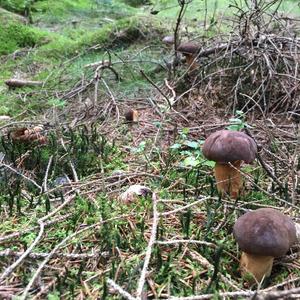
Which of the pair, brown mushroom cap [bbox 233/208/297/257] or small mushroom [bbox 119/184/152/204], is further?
small mushroom [bbox 119/184/152/204]

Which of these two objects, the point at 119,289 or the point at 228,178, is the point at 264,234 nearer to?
the point at 119,289

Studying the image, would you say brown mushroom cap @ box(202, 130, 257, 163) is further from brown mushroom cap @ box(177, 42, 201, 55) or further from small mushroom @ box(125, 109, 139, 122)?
brown mushroom cap @ box(177, 42, 201, 55)

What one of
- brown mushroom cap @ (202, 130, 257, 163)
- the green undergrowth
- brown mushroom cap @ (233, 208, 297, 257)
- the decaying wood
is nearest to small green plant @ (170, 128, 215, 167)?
brown mushroom cap @ (202, 130, 257, 163)

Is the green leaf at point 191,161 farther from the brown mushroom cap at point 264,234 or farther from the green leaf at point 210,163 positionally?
the brown mushroom cap at point 264,234

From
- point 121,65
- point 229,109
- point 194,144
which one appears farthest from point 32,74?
point 194,144

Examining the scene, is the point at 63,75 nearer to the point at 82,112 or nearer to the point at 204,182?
the point at 82,112

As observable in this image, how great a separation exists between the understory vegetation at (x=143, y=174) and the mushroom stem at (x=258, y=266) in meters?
0.04

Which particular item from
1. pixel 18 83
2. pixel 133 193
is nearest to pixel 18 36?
pixel 18 83

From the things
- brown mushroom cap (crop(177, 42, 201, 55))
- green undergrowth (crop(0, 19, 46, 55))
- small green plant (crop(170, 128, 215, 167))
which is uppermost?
brown mushroom cap (crop(177, 42, 201, 55))

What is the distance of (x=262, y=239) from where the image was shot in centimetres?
188

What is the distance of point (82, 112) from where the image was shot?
4383 mm

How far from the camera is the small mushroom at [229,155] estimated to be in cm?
252

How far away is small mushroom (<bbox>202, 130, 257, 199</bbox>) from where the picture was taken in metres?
2.52

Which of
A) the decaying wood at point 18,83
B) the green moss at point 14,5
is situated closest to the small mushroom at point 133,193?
the decaying wood at point 18,83
